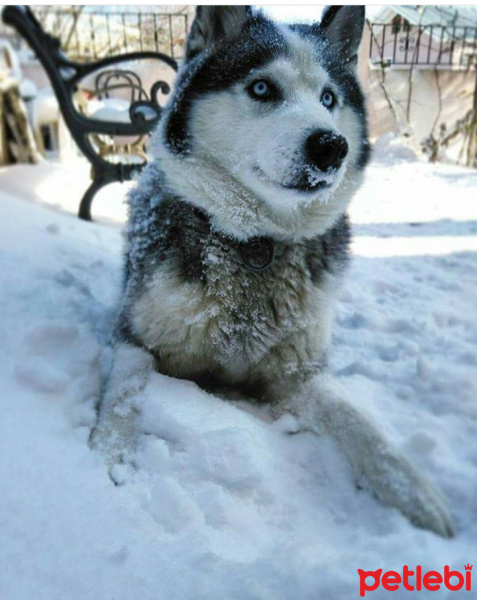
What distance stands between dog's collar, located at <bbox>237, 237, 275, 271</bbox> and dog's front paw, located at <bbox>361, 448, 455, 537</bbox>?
0.42 metres

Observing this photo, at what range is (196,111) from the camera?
3.04 feet

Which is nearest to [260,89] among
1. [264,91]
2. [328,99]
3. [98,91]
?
[264,91]

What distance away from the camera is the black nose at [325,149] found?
71cm

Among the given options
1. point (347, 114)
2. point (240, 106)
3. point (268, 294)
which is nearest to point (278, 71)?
point (240, 106)

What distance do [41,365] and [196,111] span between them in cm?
61

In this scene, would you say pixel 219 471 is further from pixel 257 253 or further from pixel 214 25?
pixel 214 25

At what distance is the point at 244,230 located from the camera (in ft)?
2.93

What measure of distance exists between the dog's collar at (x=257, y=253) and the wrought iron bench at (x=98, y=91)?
105 centimetres

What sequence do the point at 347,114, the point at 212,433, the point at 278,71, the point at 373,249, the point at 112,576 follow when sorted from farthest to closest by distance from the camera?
the point at 373,249, the point at 347,114, the point at 278,71, the point at 212,433, the point at 112,576

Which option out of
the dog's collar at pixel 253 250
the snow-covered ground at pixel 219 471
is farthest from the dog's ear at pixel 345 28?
the dog's collar at pixel 253 250

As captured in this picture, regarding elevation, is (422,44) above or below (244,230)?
above

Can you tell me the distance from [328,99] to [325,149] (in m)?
0.25

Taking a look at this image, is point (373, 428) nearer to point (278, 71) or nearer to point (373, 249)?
point (278, 71)

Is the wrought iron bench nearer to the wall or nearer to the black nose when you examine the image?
the wall
